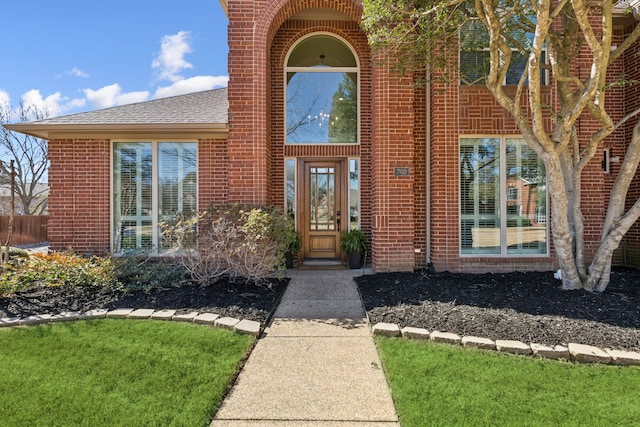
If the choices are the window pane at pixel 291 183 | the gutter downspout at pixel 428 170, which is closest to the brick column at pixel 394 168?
the gutter downspout at pixel 428 170

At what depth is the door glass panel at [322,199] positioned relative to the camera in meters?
7.99

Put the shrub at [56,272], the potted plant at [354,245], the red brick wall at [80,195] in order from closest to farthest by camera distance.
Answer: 1. the shrub at [56,272]
2. the red brick wall at [80,195]
3. the potted plant at [354,245]

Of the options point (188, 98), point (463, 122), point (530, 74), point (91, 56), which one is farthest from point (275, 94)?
point (91, 56)

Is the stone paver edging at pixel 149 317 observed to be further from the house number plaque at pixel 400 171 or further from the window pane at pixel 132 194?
the house number plaque at pixel 400 171

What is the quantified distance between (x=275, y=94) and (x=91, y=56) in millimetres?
17526

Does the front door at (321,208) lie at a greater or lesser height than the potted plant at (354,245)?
greater

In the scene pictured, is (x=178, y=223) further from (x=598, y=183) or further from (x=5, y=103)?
(x=5, y=103)

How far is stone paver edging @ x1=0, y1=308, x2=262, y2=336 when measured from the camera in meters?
4.09

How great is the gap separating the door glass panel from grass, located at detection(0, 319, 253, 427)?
4.30 metres

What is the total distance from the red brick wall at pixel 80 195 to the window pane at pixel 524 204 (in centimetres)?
816

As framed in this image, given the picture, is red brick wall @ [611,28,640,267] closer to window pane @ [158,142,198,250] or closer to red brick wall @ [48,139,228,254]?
red brick wall @ [48,139,228,254]

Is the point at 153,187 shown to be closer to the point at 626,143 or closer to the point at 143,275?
the point at 143,275

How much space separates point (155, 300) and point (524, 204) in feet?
22.3

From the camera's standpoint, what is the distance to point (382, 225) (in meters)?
6.79
